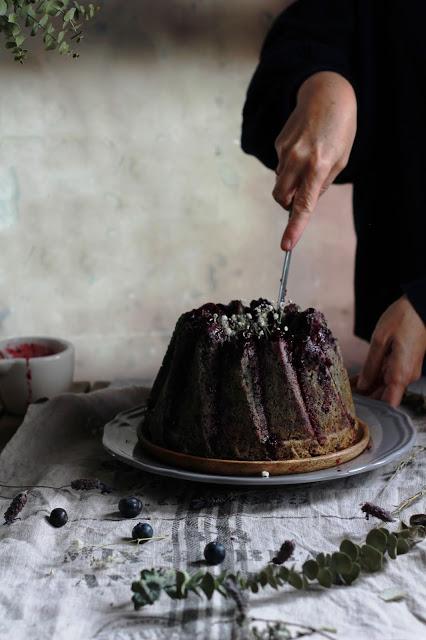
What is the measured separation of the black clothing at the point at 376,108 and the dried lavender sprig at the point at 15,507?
1121 millimetres

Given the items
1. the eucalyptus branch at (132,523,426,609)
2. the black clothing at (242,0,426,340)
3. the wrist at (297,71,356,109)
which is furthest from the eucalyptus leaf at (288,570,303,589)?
the black clothing at (242,0,426,340)

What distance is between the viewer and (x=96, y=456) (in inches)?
64.9

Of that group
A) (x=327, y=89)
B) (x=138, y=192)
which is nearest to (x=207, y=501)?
(x=327, y=89)

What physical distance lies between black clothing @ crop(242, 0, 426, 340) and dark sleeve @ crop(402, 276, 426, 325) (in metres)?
0.35

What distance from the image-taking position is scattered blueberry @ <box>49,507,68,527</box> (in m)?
1.32

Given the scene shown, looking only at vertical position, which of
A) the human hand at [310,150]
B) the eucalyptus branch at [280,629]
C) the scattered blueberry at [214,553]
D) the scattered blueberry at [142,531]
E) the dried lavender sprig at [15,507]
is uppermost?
the human hand at [310,150]

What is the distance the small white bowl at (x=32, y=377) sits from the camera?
1.89m

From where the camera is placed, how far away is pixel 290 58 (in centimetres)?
211

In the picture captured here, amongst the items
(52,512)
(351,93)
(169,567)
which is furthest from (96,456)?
(351,93)

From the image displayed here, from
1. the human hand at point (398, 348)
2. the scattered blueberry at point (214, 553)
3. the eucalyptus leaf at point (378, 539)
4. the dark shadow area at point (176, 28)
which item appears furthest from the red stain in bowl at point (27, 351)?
the dark shadow area at point (176, 28)

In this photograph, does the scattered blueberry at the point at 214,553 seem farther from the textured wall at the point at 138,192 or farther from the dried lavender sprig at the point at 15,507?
the textured wall at the point at 138,192

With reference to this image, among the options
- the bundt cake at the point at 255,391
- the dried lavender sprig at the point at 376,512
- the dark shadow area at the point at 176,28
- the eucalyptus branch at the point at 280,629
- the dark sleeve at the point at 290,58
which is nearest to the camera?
the eucalyptus branch at the point at 280,629

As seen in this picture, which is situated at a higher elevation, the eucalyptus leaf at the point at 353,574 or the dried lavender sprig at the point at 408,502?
the eucalyptus leaf at the point at 353,574

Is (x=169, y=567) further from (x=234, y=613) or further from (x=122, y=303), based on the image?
(x=122, y=303)
